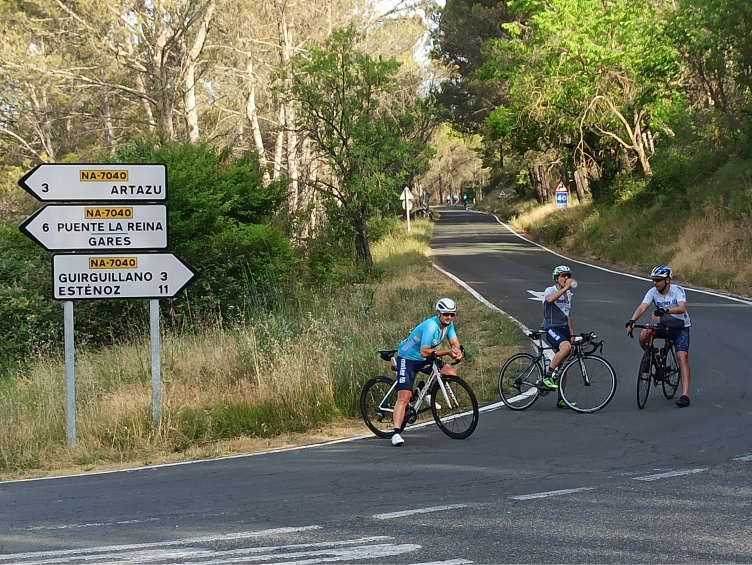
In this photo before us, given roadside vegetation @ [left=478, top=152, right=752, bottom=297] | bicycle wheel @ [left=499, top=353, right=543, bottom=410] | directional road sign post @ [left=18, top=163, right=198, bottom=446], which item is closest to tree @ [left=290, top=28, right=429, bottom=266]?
roadside vegetation @ [left=478, top=152, right=752, bottom=297]

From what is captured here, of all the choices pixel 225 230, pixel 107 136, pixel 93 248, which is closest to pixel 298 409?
pixel 93 248

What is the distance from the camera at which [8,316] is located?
1819 cm

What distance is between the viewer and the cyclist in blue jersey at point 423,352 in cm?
979

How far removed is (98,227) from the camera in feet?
36.7

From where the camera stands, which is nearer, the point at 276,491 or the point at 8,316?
the point at 276,491

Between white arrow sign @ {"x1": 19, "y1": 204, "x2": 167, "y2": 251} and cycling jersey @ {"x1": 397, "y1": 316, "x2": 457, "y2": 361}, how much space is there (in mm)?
3410

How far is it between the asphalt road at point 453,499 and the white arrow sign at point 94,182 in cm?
340

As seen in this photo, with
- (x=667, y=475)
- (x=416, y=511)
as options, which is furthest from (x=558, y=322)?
(x=416, y=511)

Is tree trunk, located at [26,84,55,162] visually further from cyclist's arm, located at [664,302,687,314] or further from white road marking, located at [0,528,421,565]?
white road marking, located at [0,528,421,565]

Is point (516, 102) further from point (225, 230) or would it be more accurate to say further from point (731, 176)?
point (225, 230)

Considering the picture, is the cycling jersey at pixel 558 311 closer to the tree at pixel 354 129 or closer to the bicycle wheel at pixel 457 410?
the bicycle wheel at pixel 457 410

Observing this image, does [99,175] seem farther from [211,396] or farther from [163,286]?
[211,396]

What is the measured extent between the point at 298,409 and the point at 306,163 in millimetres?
32376

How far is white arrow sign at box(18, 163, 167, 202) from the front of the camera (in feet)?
35.5
